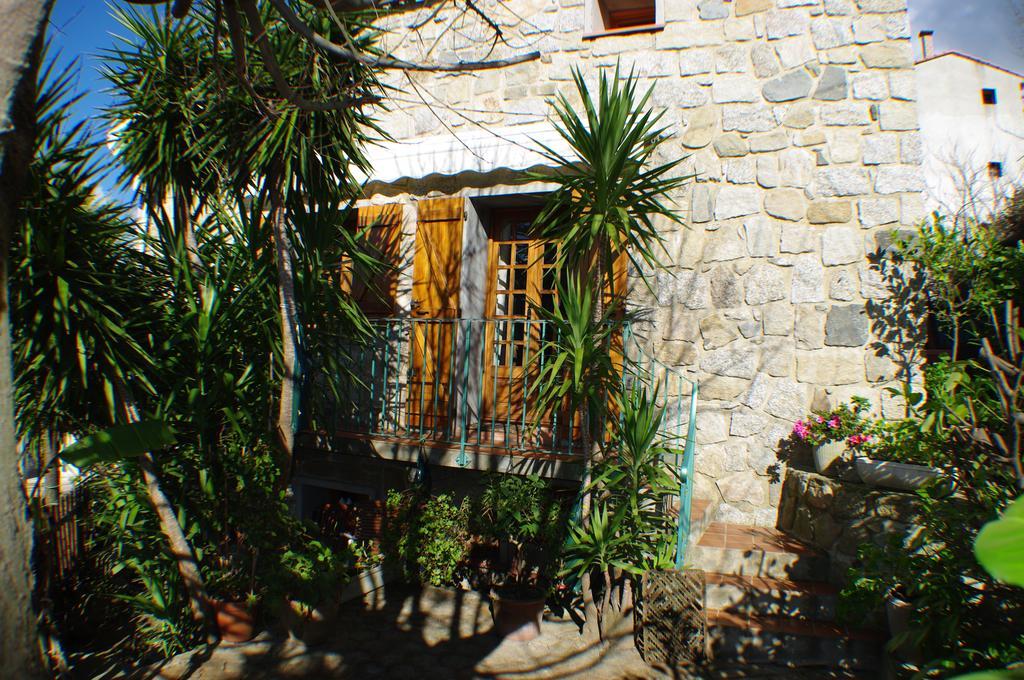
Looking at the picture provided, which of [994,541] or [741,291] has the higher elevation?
[741,291]

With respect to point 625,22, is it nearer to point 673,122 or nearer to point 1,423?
point 673,122

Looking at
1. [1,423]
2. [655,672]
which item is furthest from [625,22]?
[1,423]

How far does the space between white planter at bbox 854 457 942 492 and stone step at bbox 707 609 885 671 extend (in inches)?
36.7

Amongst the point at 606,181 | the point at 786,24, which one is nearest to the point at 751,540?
the point at 606,181

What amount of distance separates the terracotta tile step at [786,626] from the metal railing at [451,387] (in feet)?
4.52

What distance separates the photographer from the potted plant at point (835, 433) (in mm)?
4480

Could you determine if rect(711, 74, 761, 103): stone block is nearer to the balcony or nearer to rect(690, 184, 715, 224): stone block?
rect(690, 184, 715, 224): stone block

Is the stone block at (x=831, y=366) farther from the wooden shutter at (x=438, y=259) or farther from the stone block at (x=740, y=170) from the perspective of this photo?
the wooden shutter at (x=438, y=259)

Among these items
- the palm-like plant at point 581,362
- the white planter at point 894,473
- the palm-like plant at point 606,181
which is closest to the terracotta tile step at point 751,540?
the white planter at point 894,473

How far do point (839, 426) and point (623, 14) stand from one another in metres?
4.55

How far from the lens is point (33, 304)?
3.32 m

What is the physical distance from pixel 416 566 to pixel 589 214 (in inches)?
119

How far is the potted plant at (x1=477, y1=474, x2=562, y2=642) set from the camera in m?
4.18

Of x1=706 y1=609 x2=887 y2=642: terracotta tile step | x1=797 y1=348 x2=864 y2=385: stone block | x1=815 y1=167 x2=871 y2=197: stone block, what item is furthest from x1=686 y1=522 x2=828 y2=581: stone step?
x1=815 y1=167 x2=871 y2=197: stone block
